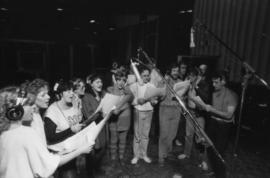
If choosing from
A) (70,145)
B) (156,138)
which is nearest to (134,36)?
(156,138)

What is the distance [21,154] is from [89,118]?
1340 mm

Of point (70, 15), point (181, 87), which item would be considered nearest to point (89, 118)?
point (181, 87)

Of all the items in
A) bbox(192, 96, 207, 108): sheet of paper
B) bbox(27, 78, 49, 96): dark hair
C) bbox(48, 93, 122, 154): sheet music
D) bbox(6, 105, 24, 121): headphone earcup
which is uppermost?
bbox(27, 78, 49, 96): dark hair

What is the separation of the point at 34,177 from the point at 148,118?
99.0 inches

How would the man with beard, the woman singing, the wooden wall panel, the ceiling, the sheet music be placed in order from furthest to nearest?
the ceiling < the wooden wall panel < the man with beard < the woman singing < the sheet music

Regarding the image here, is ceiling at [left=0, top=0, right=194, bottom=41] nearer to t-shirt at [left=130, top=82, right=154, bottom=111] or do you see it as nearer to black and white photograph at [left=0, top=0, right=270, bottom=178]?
black and white photograph at [left=0, top=0, right=270, bottom=178]

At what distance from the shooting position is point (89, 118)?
274 centimetres

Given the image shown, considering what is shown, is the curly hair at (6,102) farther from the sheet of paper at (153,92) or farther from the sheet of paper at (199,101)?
the sheet of paper at (199,101)

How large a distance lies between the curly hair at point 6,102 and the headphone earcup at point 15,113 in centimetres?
3

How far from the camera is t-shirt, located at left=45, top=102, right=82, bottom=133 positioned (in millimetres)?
2334

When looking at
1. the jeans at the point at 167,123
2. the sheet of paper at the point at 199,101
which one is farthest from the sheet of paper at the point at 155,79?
the sheet of paper at the point at 199,101

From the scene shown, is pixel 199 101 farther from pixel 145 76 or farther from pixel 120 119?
pixel 120 119

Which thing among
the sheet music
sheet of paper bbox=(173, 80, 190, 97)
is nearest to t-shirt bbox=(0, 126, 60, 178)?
the sheet music

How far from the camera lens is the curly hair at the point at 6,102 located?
4.88 ft
